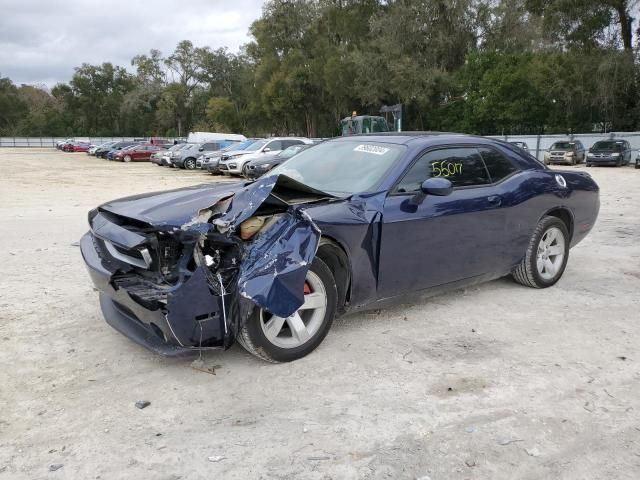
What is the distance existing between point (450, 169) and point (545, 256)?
1.61 meters

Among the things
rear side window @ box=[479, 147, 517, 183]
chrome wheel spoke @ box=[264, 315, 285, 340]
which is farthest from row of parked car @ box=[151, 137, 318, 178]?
chrome wheel spoke @ box=[264, 315, 285, 340]

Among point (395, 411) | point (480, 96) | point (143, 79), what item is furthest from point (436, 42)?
point (143, 79)

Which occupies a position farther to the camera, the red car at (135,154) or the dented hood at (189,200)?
the red car at (135,154)

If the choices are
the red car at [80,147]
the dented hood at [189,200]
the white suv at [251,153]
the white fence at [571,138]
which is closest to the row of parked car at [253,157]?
the white suv at [251,153]

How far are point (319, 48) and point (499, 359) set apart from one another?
5004 centimetres

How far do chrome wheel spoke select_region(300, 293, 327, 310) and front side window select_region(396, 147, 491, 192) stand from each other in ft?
3.61

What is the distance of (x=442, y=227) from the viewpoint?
14.6ft

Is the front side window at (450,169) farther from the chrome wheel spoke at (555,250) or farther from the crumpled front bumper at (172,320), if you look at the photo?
the crumpled front bumper at (172,320)

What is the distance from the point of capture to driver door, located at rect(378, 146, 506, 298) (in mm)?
4168

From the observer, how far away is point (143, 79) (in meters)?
85.5

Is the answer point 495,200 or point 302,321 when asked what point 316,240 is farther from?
point 495,200

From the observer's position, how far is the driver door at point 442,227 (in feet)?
13.7

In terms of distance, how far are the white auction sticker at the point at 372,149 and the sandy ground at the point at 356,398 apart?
4.61 ft

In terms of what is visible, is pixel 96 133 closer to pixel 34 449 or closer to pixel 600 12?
pixel 600 12
